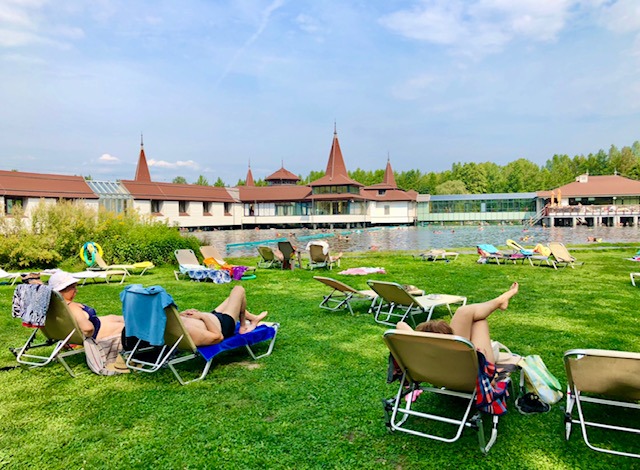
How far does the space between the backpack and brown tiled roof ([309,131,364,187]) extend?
44.6 m

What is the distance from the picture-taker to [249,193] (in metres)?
50.2

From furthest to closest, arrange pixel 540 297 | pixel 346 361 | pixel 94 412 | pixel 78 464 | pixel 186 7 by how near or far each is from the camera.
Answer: pixel 186 7
pixel 540 297
pixel 346 361
pixel 94 412
pixel 78 464

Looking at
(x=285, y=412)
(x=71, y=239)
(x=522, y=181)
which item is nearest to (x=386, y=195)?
(x=522, y=181)

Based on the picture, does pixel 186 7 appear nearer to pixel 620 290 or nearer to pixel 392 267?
pixel 392 267

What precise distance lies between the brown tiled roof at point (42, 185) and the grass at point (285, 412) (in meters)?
27.6

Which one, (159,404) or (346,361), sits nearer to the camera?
(159,404)

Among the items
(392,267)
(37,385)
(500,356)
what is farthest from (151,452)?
(392,267)

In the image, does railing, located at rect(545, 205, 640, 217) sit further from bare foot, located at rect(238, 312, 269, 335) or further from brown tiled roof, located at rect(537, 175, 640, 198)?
bare foot, located at rect(238, 312, 269, 335)

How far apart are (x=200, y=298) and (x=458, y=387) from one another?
599 cm

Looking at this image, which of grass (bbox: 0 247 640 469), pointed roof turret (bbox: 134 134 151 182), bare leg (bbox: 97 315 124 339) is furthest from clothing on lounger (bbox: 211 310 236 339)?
pointed roof turret (bbox: 134 134 151 182)

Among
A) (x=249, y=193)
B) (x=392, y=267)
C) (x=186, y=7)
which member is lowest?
(x=392, y=267)

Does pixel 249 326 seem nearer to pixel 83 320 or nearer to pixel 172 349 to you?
pixel 172 349

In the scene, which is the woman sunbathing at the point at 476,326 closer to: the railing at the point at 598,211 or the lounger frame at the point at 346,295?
the lounger frame at the point at 346,295

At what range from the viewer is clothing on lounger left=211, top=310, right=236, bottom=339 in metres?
4.25
